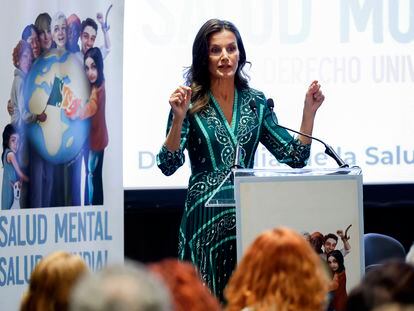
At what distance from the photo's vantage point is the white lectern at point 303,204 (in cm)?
412

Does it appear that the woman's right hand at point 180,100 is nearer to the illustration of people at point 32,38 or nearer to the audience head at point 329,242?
the audience head at point 329,242

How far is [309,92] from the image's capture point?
14.9 feet

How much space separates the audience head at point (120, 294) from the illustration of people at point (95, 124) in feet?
12.8

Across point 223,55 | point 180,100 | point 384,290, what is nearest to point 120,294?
point 384,290

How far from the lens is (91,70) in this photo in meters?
5.63

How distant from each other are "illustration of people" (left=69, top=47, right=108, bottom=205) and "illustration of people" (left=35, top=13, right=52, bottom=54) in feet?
0.69

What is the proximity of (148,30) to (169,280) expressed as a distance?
402 centimetres

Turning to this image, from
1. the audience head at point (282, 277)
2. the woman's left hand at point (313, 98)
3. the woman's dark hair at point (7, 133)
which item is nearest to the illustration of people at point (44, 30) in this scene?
the woman's dark hair at point (7, 133)

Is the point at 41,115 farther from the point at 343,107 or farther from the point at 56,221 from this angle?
the point at 343,107

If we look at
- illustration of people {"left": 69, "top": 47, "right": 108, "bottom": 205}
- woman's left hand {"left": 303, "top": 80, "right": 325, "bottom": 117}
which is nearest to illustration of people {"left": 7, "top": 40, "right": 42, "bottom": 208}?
illustration of people {"left": 69, "top": 47, "right": 108, "bottom": 205}

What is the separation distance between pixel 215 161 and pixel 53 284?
1998 millimetres

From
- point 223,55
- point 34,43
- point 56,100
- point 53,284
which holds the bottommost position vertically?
point 53,284

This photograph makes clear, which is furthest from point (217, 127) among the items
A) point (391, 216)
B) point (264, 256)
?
point (391, 216)

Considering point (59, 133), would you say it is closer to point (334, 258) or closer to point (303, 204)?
point (303, 204)
